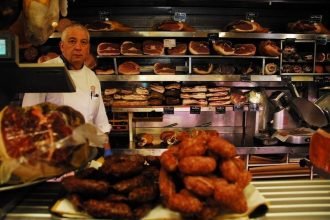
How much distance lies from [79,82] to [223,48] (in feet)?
5.72

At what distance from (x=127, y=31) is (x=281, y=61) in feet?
5.93

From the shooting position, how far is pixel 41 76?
1236mm

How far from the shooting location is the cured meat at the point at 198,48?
3.77 m

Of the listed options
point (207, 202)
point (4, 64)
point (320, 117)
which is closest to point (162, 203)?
point (207, 202)

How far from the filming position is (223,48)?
3.78m

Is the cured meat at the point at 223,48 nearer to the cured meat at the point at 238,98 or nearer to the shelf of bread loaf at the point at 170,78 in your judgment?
the shelf of bread loaf at the point at 170,78

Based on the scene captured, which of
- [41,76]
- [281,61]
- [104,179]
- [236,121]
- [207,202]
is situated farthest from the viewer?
[236,121]

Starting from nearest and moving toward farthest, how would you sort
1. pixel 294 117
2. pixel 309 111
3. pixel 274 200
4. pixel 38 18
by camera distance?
pixel 274 200 → pixel 38 18 → pixel 309 111 → pixel 294 117

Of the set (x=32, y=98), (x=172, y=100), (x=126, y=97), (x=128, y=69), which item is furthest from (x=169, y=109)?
(x=32, y=98)

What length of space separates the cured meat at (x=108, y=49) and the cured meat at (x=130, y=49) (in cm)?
6

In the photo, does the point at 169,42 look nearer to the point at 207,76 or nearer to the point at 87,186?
the point at 207,76

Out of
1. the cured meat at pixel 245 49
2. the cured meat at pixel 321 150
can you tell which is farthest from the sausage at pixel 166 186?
the cured meat at pixel 245 49

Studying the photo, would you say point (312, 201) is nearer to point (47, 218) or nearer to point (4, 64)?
point (47, 218)

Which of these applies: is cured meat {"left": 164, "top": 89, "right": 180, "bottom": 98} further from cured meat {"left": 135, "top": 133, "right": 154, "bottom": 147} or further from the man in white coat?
the man in white coat
